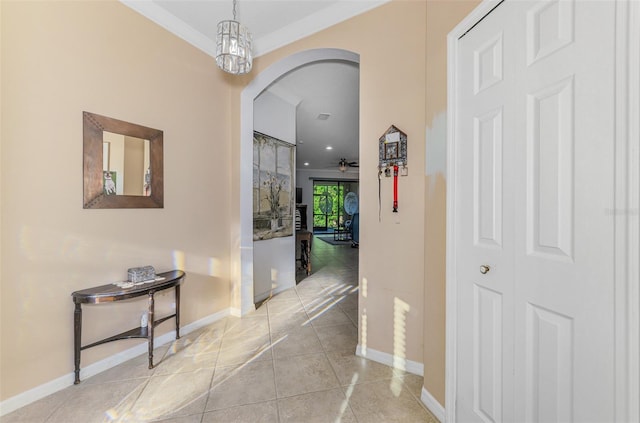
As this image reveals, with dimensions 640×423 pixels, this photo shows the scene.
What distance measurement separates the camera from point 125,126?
2.04m

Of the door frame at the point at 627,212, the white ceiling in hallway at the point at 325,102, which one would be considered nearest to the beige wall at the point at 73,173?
the white ceiling in hallway at the point at 325,102

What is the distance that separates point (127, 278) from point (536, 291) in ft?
8.63

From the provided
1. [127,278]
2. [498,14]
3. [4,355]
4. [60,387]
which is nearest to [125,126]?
[127,278]

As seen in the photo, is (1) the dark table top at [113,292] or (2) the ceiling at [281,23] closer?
(1) the dark table top at [113,292]

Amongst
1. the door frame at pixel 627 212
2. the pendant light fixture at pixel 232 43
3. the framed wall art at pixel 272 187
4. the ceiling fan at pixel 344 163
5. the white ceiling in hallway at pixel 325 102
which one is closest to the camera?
the door frame at pixel 627 212

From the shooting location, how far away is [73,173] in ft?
5.83

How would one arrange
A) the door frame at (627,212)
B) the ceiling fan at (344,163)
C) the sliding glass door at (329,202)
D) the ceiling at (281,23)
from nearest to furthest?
the door frame at (627,212), the ceiling at (281,23), the ceiling fan at (344,163), the sliding glass door at (329,202)

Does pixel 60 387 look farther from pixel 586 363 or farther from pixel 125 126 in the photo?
pixel 586 363

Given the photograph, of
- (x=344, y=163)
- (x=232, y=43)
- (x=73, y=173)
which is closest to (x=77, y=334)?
(x=73, y=173)

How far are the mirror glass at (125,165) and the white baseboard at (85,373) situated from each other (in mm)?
1286

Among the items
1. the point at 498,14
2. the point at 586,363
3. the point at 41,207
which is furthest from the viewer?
the point at 41,207

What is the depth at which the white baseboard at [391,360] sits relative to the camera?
A: 74.9 inches

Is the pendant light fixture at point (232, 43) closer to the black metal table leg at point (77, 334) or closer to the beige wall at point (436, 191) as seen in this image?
the beige wall at point (436, 191)

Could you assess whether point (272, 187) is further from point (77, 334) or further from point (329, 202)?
point (329, 202)
